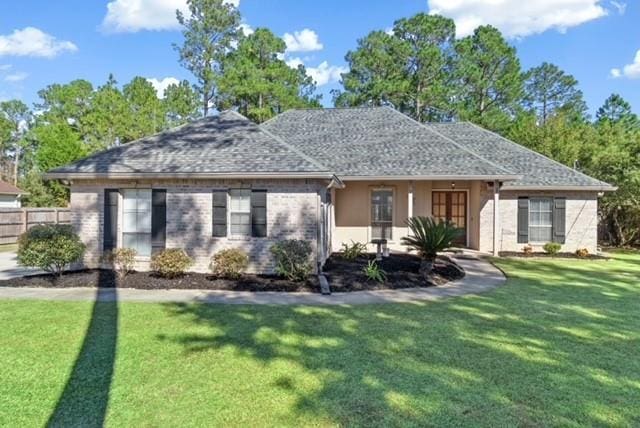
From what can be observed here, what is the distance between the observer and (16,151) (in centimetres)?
5006

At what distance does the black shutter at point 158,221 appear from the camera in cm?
1120

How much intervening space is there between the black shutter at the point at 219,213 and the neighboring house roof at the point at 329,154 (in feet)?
2.02

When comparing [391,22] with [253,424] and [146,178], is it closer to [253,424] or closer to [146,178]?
[146,178]

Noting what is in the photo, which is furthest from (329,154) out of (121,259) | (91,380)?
(91,380)

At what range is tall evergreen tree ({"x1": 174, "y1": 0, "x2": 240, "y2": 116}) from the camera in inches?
1271

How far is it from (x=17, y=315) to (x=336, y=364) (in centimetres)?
563

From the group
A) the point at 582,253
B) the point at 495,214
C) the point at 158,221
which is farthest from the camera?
the point at 582,253

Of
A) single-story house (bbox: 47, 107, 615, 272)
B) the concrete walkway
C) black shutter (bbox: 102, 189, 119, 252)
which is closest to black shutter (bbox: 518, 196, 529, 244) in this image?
single-story house (bbox: 47, 107, 615, 272)

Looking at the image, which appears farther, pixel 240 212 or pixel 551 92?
pixel 551 92

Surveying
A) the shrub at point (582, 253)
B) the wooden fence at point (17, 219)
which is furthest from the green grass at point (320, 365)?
the wooden fence at point (17, 219)

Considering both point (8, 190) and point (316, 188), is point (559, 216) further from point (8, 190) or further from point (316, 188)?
point (8, 190)

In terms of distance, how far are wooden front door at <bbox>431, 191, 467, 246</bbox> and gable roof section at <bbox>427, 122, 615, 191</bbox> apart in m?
1.90

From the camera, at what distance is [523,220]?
16547mm

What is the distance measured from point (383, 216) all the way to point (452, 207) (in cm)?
316
